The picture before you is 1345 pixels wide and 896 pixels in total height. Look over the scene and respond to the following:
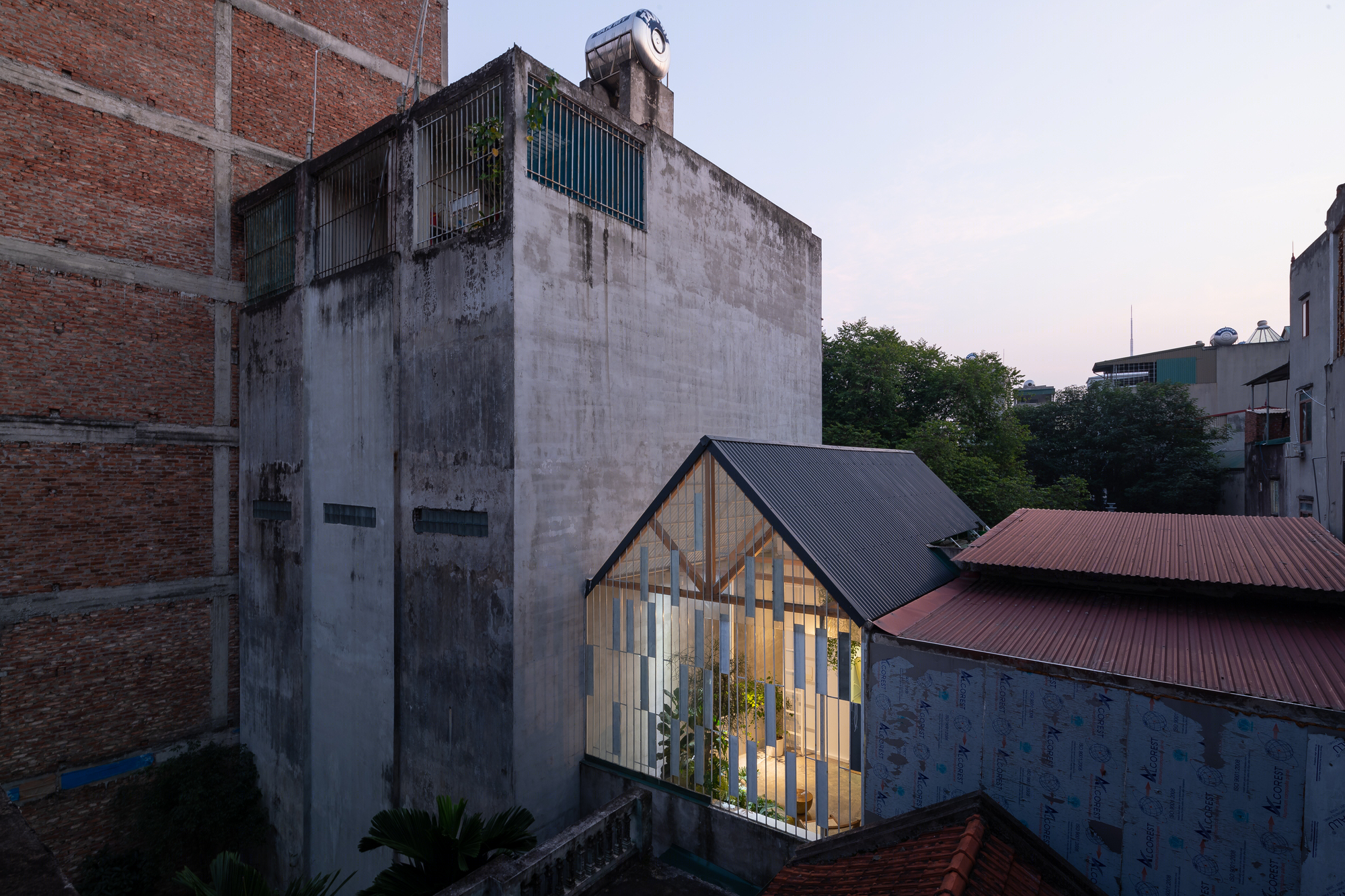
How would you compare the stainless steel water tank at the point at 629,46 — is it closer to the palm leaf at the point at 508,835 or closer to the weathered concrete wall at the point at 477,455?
the weathered concrete wall at the point at 477,455

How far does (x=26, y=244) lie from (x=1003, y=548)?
55.3ft

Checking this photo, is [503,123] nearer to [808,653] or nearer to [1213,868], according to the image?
[808,653]

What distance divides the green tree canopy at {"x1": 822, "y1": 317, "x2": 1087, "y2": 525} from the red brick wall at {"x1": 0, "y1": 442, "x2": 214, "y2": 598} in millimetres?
20041

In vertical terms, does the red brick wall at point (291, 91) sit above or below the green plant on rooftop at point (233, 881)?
above

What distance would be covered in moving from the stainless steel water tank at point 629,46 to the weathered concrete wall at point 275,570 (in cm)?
699

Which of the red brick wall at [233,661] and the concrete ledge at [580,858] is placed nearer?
the concrete ledge at [580,858]

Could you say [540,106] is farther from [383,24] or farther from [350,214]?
[383,24]

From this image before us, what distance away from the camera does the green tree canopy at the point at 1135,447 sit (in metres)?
30.3

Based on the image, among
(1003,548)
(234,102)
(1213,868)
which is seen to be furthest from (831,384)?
(1213,868)

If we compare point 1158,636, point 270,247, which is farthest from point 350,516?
point 1158,636

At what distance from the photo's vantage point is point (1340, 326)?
12562mm

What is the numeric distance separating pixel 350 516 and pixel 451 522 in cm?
281

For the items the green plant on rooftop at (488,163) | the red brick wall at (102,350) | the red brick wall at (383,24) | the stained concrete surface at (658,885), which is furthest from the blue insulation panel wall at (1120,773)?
the red brick wall at (383,24)

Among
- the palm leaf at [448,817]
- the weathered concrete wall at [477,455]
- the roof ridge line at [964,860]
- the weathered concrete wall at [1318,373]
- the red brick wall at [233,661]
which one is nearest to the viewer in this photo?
the roof ridge line at [964,860]
